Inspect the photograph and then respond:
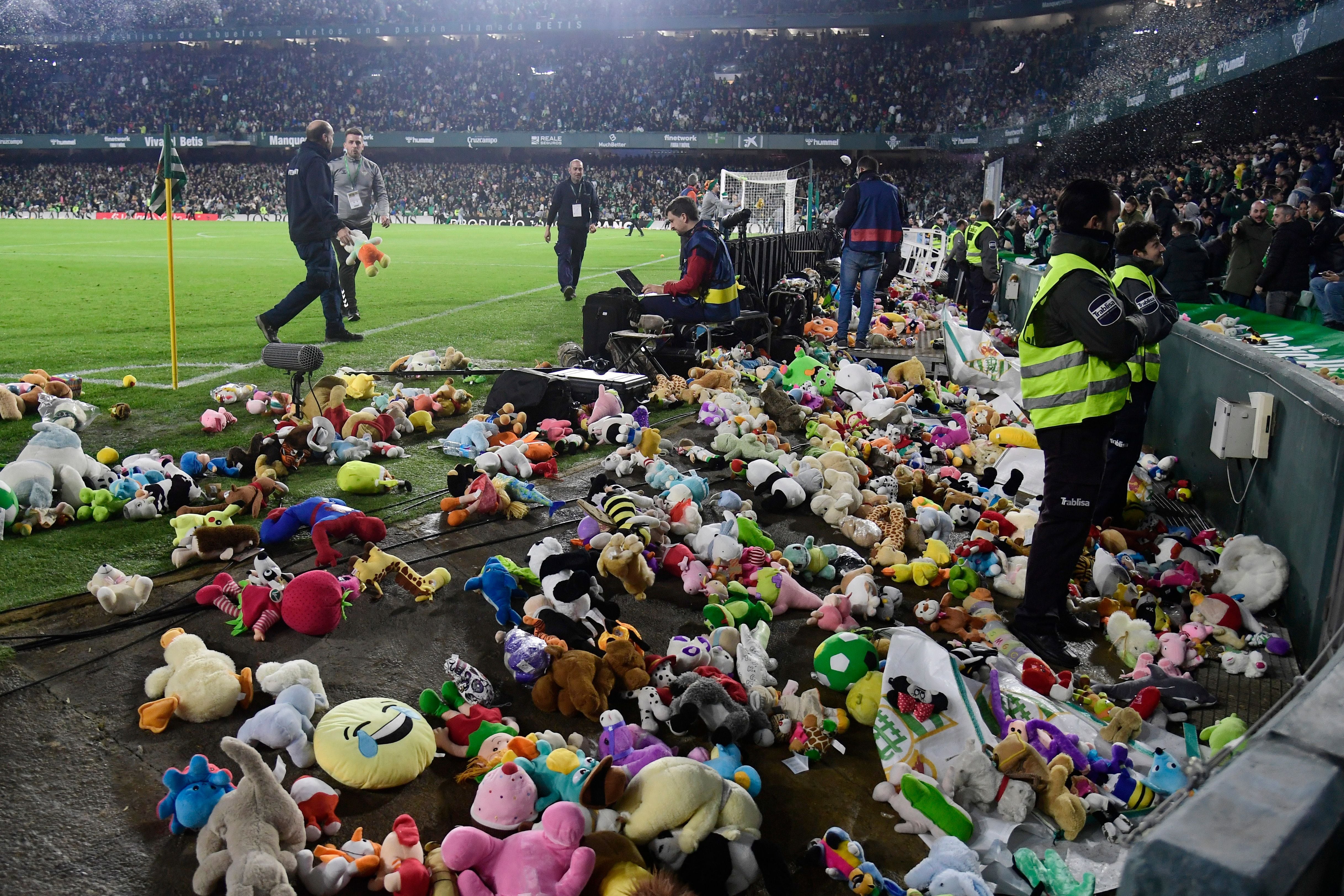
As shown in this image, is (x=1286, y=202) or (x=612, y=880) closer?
(x=612, y=880)

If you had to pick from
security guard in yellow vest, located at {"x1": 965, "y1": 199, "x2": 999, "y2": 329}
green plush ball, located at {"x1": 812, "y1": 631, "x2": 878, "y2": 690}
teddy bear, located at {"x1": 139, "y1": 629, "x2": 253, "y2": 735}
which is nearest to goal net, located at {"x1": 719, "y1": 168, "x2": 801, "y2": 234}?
security guard in yellow vest, located at {"x1": 965, "y1": 199, "x2": 999, "y2": 329}

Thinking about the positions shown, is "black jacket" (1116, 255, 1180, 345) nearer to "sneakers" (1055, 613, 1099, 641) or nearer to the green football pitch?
"sneakers" (1055, 613, 1099, 641)

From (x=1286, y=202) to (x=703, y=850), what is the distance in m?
11.9

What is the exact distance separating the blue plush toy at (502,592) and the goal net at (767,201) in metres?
17.9

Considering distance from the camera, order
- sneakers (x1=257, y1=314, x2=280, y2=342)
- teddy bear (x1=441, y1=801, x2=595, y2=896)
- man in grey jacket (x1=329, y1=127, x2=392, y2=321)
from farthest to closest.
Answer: man in grey jacket (x1=329, y1=127, x2=392, y2=321) → sneakers (x1=257, y1=314, x2=280, y2=342) → teddy bear (x1=441, y1=801, x2=595, y2=896)

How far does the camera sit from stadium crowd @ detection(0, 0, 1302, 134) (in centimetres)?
3950

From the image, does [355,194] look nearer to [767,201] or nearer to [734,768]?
[734,768]

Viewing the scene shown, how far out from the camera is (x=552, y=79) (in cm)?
4753

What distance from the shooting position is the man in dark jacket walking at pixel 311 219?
857cm

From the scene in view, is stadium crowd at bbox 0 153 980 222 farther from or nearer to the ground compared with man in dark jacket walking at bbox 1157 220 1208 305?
farther from the ground

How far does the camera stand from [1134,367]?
16.0ft

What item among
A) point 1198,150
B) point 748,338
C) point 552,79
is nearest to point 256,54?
point 552,79

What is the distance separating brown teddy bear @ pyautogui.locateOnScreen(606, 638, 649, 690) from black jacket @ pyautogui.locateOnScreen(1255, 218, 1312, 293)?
9.12 meters

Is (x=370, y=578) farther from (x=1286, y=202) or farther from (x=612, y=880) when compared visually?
(x=1286, y=202)
